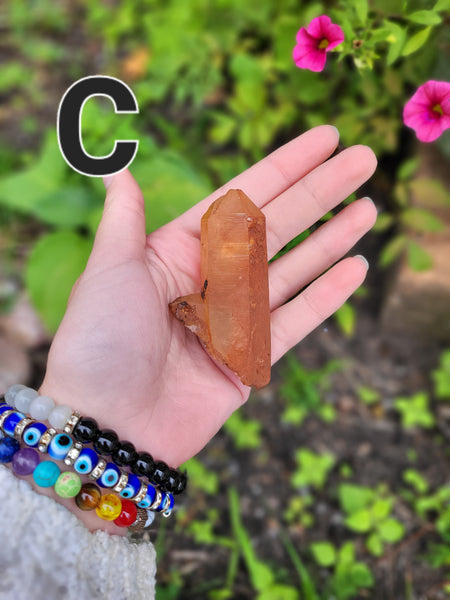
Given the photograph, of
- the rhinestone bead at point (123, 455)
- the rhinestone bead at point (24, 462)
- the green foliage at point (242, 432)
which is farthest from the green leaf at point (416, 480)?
the rhinestone bead at point (24, 462)

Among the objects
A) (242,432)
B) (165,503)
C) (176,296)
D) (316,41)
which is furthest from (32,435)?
(316,41)

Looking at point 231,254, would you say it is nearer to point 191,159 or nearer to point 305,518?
point 305,518

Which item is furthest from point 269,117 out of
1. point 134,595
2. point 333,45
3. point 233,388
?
point 134,595

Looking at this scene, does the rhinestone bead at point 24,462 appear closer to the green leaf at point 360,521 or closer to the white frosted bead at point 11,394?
the white frosted bead at point 11,394

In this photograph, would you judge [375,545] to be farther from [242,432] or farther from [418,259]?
[418,259]

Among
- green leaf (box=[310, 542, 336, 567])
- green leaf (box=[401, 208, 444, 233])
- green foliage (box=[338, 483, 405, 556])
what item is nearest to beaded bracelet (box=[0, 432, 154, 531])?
green leaf (box=[310, 542, 336, 567])
